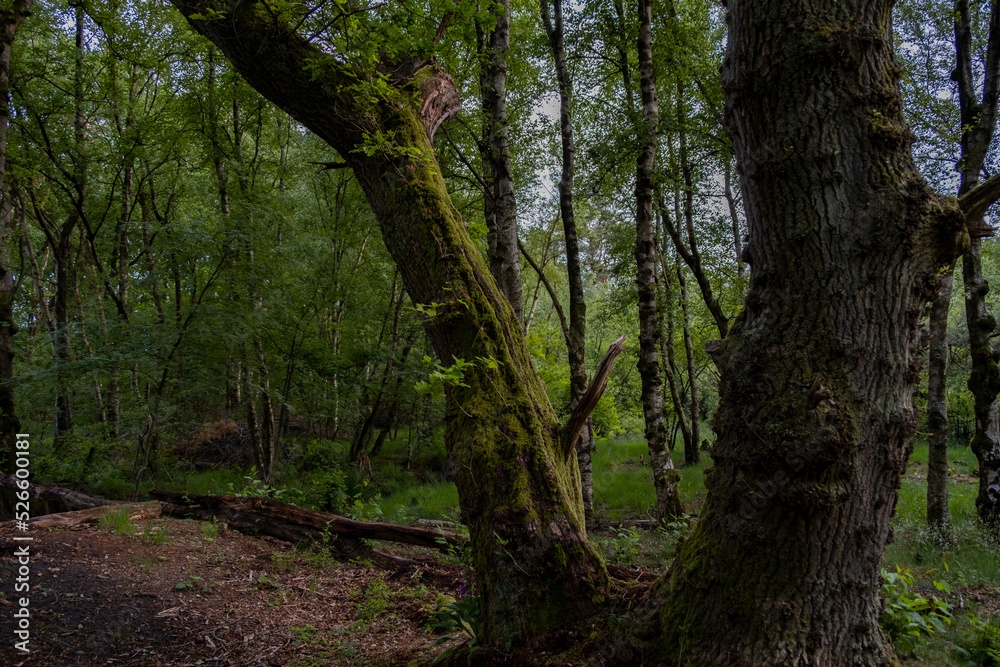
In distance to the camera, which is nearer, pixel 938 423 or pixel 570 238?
pixel 938 423

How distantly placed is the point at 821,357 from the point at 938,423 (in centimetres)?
694

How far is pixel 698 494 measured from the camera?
9.57 m

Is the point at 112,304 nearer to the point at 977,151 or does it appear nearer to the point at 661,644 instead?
the point at 661,644

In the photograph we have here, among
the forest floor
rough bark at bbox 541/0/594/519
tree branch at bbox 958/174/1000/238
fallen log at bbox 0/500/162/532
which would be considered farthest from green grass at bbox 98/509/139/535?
tree branch at bbox 958/174/1000/238

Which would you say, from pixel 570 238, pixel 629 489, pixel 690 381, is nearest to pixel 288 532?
pixel 570 238

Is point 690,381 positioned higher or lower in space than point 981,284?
lower

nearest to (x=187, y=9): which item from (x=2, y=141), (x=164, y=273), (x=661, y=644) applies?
(x=2, y=141)

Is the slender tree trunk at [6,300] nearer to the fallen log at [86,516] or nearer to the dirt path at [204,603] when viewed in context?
the fallen log at [86,516]

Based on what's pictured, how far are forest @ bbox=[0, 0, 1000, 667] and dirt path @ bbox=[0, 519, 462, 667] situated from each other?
1.2 inches

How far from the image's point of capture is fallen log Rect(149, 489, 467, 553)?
5176 mm

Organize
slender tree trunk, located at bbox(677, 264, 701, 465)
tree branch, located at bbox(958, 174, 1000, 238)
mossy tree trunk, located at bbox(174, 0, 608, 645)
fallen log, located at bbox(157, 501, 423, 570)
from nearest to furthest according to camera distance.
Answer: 1. tree branch, located at bbox(958, 174, 1000, 238)
2. mossy tree trunk, located at bbox(174, 0, 608, 645)
3. fallen log, located at bbox(157, 501, 423, 570)
4. slender tree trunk, located at bbox(677, 264, 701, 465)

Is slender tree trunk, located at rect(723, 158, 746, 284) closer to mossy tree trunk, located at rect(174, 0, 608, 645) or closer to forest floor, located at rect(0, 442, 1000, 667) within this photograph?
forest floor, located at rect(0, 442, 1000, 667)

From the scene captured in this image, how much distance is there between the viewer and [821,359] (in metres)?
1.89

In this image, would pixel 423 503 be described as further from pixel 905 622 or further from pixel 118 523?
pixel 905 622
